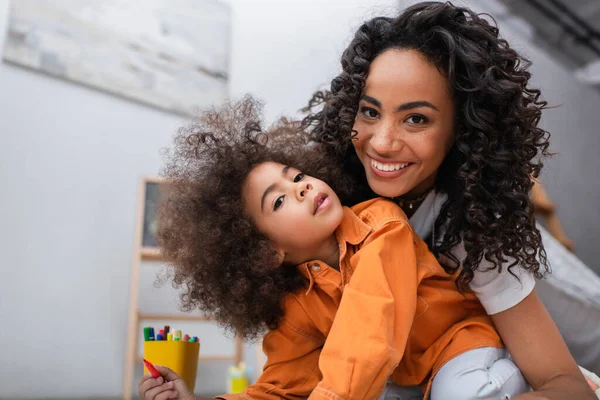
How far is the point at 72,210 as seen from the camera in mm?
2676

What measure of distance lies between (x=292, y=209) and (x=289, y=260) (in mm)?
123

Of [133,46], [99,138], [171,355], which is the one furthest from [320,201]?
[133,46]

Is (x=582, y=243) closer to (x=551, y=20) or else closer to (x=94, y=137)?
(x=551, y=20)

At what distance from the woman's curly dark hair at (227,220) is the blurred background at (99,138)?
80 centimetres

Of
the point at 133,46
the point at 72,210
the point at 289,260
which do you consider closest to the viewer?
the point at 289,260

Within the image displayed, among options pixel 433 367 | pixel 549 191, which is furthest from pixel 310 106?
pixel 549 191

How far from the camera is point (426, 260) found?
43.1 inches

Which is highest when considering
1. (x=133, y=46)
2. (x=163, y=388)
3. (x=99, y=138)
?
(x=133, y=46)

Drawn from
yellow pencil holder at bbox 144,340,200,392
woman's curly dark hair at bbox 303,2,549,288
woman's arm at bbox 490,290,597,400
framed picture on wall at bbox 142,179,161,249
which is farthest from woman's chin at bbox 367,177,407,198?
framed picture on wall at bbox 142,179,161,249

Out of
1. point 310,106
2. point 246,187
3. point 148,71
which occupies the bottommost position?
point 246,187

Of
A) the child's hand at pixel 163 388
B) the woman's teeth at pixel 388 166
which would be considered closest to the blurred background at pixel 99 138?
the woman's teeth at pixel 388 166

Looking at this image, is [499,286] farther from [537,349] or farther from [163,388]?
[163,388]

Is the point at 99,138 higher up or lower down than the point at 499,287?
higher up

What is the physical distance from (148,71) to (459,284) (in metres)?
2.29
